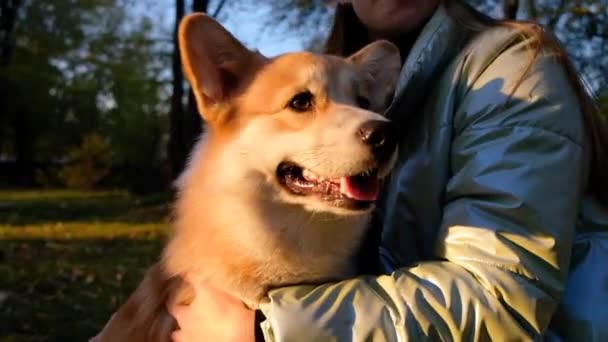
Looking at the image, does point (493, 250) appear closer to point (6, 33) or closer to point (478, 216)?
point (478, 216)

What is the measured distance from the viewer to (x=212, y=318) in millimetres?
1884

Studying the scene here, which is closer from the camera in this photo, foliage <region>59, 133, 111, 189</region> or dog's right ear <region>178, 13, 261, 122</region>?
dog's right ear <region>178, 13, 261, 122</region>

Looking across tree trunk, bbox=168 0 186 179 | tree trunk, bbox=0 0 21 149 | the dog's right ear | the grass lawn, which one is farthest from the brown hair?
tree trunk, bbox=0 0 21 149

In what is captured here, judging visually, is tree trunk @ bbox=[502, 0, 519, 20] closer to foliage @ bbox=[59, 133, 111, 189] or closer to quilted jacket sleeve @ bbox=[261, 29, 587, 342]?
quilted jacket sleeve @ bbox=[261, 29, 587, 342]

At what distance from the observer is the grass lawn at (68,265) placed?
14.3 feet

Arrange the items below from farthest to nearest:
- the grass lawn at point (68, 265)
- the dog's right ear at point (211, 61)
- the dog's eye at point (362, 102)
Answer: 1. the grass lawn at point (68, 265)
2. the dog's eye at point (362, 102)
3. the dog's right ear at point (211, 61)

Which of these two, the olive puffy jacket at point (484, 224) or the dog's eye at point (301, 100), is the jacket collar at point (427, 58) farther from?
the dog's eye at point (301, 100)

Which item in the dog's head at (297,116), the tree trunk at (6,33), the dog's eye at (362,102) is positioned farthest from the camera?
the tree trunk at (6,33)

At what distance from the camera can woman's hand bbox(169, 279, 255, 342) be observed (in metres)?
A: 1.81

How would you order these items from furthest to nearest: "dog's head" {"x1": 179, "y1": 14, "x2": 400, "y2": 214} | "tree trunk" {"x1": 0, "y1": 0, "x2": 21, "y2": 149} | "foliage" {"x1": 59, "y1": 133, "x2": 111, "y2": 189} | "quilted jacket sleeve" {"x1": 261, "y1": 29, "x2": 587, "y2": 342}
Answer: "tree trunk" {"x1": 0, "y1": 0, "x2": 21, "y2": 149} → "foliage" {"x1": 59, "y1": 133, "x2": 111, "y2": 189} → "dog's head" {"x1": 179, "y1": 14, "x2": 400, "y2": 214} → "quilted jacket sleeve" {"x1": 261, "y1": 29, "x2": 587, "y2": 342}

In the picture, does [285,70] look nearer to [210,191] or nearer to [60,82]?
[210,191]

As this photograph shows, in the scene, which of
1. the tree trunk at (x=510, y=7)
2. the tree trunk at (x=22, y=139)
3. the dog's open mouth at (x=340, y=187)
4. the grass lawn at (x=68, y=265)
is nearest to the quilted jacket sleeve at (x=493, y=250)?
the dog's open mouth at (x=340, y=187)

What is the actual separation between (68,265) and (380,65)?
4.41m

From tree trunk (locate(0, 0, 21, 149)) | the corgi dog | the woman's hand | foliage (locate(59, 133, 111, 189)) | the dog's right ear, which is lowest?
foliage (locate(59, 133, 111, 189))
